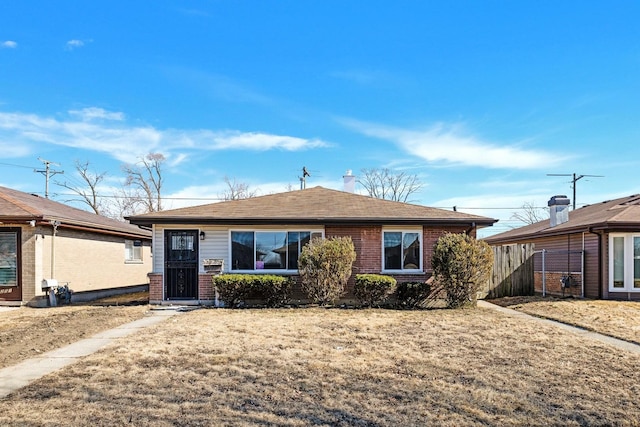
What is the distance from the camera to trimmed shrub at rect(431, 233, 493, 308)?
11664 millimetres

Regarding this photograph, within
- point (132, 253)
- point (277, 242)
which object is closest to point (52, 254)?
point (132, 253)

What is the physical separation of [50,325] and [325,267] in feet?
20.7

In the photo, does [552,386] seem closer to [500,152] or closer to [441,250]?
[441,250]

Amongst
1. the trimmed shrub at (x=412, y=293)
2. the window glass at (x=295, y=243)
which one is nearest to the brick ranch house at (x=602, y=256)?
the trimmed shrub at (x=412, y=293)

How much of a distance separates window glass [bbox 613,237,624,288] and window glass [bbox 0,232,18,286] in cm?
1749

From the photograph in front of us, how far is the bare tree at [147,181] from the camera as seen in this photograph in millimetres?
36125

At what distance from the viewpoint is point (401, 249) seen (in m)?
13.0

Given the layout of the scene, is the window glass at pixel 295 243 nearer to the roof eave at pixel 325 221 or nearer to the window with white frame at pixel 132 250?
the roof eave at pixel 325 221

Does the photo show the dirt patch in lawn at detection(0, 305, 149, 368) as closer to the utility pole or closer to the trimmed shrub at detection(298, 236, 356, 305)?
the trimmed shrub at detection(298, 236, 356, 305)

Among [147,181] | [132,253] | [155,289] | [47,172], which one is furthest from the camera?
[147,181]

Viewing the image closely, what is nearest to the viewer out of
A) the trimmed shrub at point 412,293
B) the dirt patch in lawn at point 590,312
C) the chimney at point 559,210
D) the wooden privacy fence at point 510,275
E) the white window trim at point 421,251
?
the dirt patch in lawn at point 590,312

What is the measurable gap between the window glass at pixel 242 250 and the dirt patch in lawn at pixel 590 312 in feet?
25.2

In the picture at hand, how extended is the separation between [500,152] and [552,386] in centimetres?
1841

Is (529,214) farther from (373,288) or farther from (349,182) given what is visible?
(373,288)
